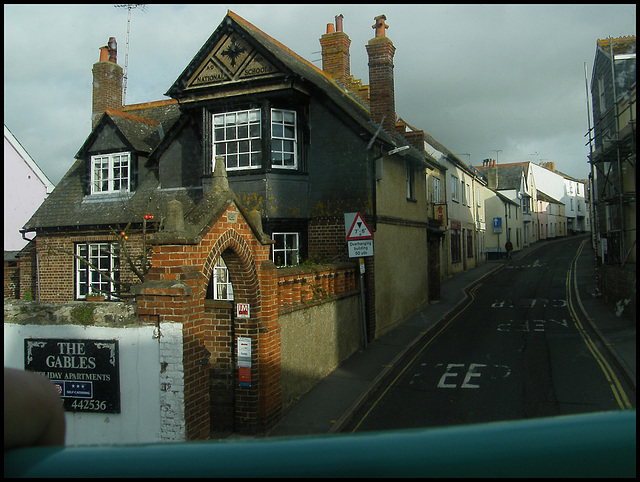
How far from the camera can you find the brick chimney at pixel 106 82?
19953mm

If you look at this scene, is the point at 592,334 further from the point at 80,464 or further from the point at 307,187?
the point at 80,464

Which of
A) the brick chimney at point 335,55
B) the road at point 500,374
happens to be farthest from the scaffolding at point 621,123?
the brick chimney at point 335,55

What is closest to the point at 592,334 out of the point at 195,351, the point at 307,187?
the point at 307,187

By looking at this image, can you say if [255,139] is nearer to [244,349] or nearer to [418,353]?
[418,353]

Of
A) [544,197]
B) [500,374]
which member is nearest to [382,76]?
[500,374]

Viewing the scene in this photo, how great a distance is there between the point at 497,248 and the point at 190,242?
42.6 m

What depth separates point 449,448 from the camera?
0.92m

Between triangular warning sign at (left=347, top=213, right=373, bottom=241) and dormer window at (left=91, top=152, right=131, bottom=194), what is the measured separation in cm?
862

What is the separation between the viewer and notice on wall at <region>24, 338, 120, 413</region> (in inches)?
256

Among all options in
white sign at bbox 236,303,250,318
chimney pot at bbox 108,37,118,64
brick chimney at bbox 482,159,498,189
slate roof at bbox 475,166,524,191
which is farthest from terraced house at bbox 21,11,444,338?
slate roof at bbox 475,166,524,191

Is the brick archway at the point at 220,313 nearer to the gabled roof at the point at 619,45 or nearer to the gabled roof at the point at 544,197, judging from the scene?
the gabled roof at the point at 619,45

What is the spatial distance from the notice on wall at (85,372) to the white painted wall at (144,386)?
0.08 metres

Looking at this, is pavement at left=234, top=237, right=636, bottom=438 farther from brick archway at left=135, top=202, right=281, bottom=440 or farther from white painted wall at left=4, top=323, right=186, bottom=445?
white painted wall at left=4, top=323, right=186, bottom=445

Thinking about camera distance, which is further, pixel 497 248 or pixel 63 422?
pixel 497 248
